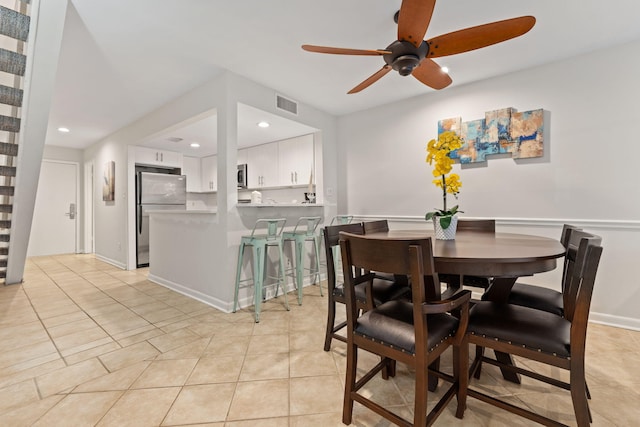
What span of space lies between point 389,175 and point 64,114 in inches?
188

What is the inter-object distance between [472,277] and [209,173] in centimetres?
557

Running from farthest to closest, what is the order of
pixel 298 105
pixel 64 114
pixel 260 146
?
1. pixel 260 146
2. pixel 64 114
3. pixel 298 105

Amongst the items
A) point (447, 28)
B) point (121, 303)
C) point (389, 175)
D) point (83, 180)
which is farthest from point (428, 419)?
point (83, 180)

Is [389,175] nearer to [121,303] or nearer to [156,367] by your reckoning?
[156,367]

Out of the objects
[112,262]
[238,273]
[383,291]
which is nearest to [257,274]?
[238,273]

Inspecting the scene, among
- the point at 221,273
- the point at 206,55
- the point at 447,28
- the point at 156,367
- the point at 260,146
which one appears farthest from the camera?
the point at 260,146

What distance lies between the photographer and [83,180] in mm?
6508

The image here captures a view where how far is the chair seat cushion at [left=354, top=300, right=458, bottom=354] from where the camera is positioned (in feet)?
3.94

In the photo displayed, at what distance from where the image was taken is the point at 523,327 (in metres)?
1.27

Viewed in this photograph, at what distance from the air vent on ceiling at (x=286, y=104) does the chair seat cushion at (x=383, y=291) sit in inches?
92.0

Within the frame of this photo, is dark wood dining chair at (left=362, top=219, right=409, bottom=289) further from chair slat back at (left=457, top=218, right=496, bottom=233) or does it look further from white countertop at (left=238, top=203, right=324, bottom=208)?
white countertop at (left=238, top=203, right=324, bottom=208)

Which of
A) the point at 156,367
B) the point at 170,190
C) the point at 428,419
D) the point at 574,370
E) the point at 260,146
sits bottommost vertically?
the point at 156,367

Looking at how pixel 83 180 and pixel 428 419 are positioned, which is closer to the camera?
pixel 428 419

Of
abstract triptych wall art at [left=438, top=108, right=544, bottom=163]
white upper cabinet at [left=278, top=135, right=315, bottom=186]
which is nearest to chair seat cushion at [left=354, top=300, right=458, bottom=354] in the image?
abstract triptych wall art at [left=438, top=108, right=544, bottom=163]
